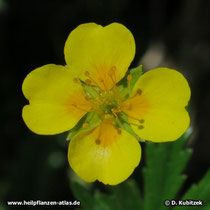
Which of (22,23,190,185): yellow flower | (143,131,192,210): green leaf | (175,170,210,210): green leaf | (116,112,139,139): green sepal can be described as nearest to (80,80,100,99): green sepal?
(22,23,190,185): yellow flower

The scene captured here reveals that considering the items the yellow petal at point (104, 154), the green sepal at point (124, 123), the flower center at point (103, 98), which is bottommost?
the yellow petal at point (104, 154)

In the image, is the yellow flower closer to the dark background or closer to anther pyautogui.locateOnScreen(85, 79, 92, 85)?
anther pyautogui.locateOnScreen(85, 79, 92, 85)

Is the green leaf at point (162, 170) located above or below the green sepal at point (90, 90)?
below

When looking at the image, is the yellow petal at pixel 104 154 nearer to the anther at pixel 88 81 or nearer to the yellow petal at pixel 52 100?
the yellow petal at pixel 52 100

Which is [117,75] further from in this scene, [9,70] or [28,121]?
[9,70]

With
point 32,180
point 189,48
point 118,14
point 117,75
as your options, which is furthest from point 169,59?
Answer: point 32,180

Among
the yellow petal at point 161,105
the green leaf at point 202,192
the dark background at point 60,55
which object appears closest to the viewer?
the yellow petal at point 161,105

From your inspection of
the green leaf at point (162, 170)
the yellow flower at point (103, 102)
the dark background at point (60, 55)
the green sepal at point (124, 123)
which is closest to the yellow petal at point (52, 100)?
the yellow flower at point (103, 102)
